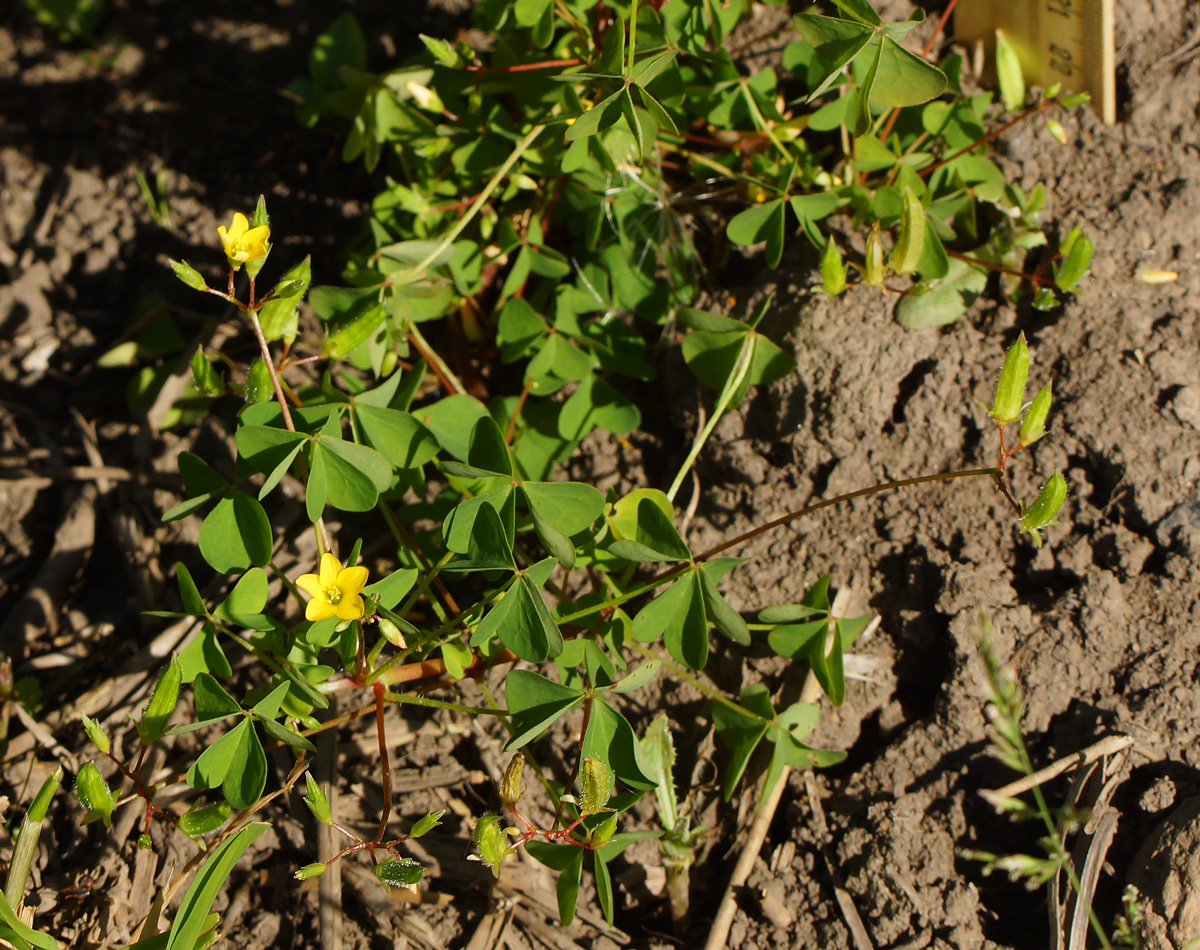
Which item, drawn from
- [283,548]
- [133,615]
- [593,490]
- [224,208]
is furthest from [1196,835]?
[224,208]

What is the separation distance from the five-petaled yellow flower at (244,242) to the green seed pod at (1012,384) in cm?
145

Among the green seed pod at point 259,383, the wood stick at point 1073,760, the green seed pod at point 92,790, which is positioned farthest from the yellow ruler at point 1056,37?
the green seed pod at point 92,790

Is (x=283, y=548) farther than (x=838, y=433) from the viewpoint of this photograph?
Yes

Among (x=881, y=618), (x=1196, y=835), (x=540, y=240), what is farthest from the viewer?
(x=540, y=240)

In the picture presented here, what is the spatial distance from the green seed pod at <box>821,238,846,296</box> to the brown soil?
11 cm

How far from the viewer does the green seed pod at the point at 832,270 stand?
2146 mm

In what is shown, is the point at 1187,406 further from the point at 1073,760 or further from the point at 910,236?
the point at 1073,760

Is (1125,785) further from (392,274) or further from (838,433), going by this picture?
(392,274)

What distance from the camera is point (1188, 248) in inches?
90.8

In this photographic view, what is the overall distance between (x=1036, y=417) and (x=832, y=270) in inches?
24.6

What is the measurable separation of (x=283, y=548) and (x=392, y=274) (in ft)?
2.65

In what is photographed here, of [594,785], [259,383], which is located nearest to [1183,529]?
[594,785]

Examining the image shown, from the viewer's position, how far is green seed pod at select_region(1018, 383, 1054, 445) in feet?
5.70

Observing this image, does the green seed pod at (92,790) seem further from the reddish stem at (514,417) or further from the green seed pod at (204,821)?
the reddish stem at (514,417)
